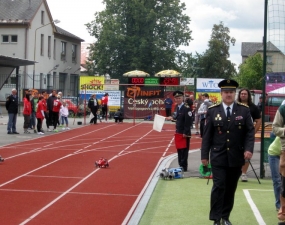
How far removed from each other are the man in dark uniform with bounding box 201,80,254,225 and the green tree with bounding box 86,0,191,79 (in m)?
59.4

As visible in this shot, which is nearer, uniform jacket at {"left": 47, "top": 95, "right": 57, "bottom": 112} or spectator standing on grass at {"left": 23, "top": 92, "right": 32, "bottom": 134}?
spectator standing on grass at {"left": 23, "top": 92, "right": 32, "bottom": 134}

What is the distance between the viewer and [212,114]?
27.8 ft

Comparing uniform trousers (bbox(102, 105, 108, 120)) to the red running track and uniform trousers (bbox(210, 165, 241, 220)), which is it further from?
uniform trousers (bbox(210, 165, 241, 220))

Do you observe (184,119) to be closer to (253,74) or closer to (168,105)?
(168,105)

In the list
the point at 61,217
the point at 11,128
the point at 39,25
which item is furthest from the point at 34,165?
the point at 39,25

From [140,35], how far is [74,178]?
187 feet

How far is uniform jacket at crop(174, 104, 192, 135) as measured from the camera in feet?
48.8

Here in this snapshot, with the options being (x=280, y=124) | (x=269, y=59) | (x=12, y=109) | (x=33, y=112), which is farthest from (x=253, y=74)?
(x=280, y=124)

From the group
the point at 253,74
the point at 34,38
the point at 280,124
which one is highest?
the point at 34,38

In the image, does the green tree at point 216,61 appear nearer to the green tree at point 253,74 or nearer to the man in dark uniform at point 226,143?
the green tree at point 253,74

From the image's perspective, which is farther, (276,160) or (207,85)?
(207,85)

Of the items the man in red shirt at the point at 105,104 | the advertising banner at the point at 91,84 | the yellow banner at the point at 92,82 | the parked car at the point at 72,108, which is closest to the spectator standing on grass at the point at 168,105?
the man in red shirt at the point at 105,104

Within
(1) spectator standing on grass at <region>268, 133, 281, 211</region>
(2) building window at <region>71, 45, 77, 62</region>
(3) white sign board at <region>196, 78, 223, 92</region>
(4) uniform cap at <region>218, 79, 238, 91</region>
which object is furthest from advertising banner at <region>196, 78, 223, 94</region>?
(4) uniform cap at <region>218, 79, 238, 91</region>

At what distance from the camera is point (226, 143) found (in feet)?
27.2
